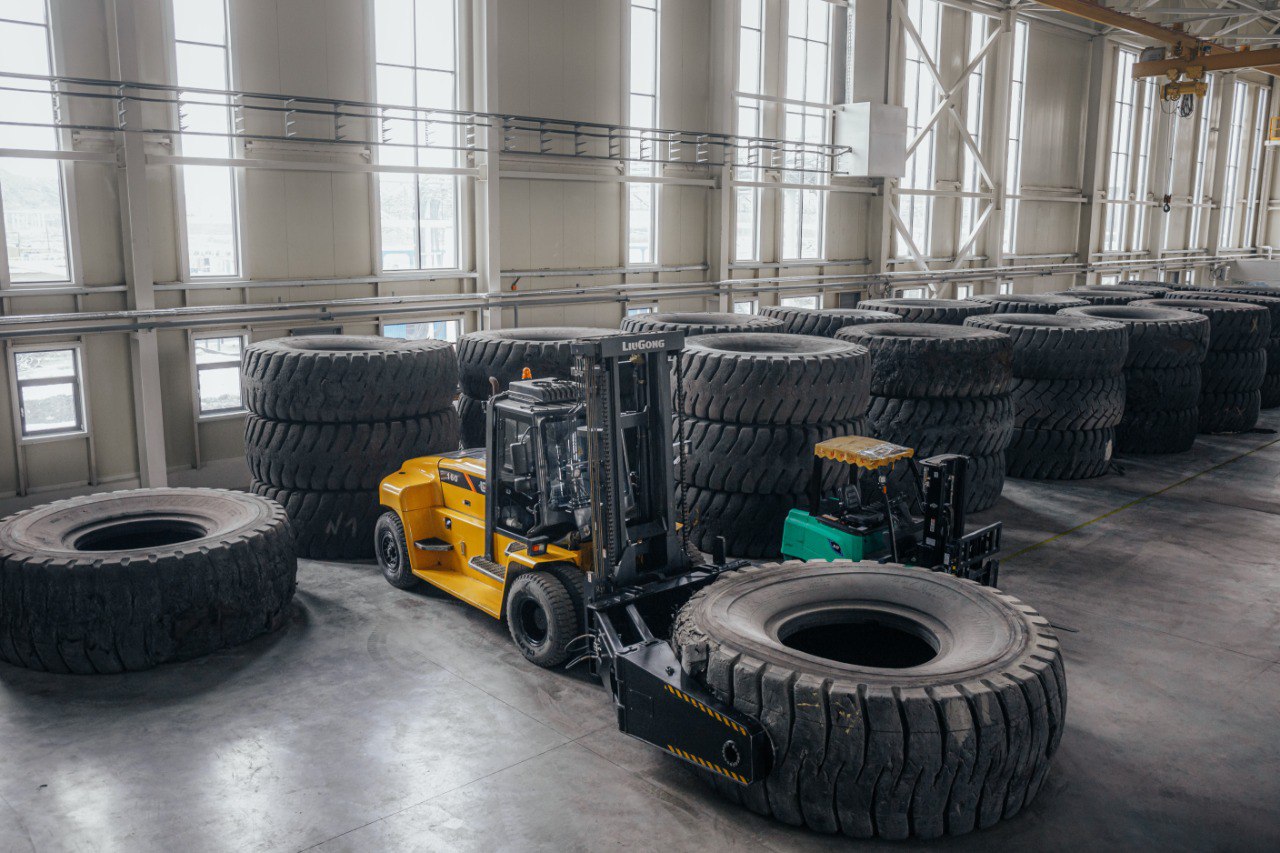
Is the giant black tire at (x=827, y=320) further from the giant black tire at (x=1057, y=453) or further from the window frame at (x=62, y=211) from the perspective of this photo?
the window frame at (x=62, y=211)

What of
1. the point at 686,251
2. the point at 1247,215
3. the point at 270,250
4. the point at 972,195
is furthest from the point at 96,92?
the point at 1247,215

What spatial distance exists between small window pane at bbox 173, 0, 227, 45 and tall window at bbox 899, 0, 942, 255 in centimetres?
1187

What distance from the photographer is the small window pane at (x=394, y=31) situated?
10.7 metres

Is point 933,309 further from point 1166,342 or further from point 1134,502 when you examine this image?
point 1134,502

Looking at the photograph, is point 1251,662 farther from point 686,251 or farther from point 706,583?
point 686,251

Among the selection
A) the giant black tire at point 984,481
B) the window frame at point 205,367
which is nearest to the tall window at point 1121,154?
the giant black tire at point 984,481

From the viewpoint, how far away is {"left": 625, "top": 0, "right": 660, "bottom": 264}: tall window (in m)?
13.4

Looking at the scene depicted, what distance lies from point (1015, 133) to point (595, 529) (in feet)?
62.0

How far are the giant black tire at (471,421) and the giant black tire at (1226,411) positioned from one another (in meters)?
10.0

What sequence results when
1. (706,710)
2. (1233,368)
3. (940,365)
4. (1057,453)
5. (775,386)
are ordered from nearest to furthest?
(706,710), (775,386), (940,365), (1057,453), (1233,368)

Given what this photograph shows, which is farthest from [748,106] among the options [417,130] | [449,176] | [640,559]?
[640,559]

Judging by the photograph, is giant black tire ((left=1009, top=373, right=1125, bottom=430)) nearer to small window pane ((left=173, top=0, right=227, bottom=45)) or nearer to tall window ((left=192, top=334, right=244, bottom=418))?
tall window ((left=192, top=334, right=244, bottom=418))

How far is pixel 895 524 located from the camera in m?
6.66

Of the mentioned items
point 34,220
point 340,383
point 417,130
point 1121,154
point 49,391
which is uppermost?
point 1121,154
